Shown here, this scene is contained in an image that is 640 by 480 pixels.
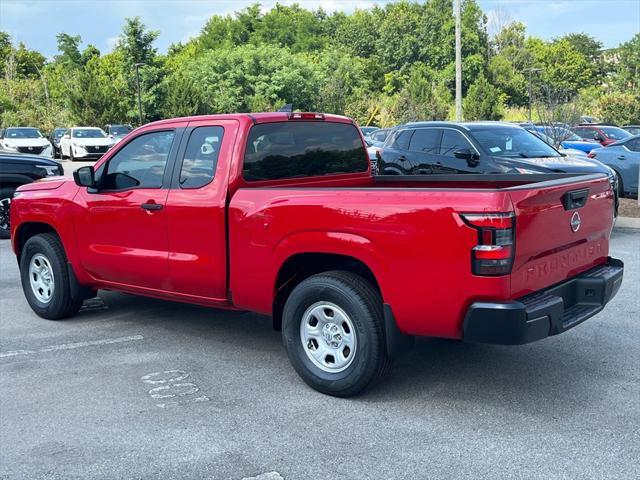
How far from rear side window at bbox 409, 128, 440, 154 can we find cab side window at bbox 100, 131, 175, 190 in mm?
7211

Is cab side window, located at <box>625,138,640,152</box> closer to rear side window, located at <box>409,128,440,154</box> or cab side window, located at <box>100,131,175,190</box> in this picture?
rear side window, located at <box>409,128,440,154</box>

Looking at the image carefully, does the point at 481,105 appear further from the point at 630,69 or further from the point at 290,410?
the point at 290,410

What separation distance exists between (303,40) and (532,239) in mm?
100252

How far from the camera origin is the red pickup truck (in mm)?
4012

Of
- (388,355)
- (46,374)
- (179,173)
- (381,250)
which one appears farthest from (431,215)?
(46,374)

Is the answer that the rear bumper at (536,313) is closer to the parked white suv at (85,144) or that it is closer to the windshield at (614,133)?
the windshield at (614,133)

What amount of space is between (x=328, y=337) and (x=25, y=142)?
1093 inches

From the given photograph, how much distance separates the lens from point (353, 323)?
4457 mm

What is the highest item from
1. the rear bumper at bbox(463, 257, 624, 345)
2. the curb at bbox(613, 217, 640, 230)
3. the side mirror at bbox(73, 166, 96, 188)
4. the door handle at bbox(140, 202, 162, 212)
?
the side mirror at bbox(73, 166, 96, 188)

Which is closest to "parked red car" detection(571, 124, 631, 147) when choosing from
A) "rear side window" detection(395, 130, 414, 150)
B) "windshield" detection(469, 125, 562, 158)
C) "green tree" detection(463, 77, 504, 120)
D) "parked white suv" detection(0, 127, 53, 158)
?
"windshield" detection(469, 125, 562, 158)

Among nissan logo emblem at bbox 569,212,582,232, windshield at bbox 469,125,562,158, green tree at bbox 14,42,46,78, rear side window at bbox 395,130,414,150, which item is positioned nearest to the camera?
nissan logo emblem at bbox 569,212,582,232

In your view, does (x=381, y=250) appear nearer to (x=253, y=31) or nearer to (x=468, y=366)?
(x=468, y=366)

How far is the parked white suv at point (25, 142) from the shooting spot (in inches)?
1122

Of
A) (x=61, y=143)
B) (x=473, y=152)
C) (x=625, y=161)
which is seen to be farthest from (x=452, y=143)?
(x=61, y=143)
